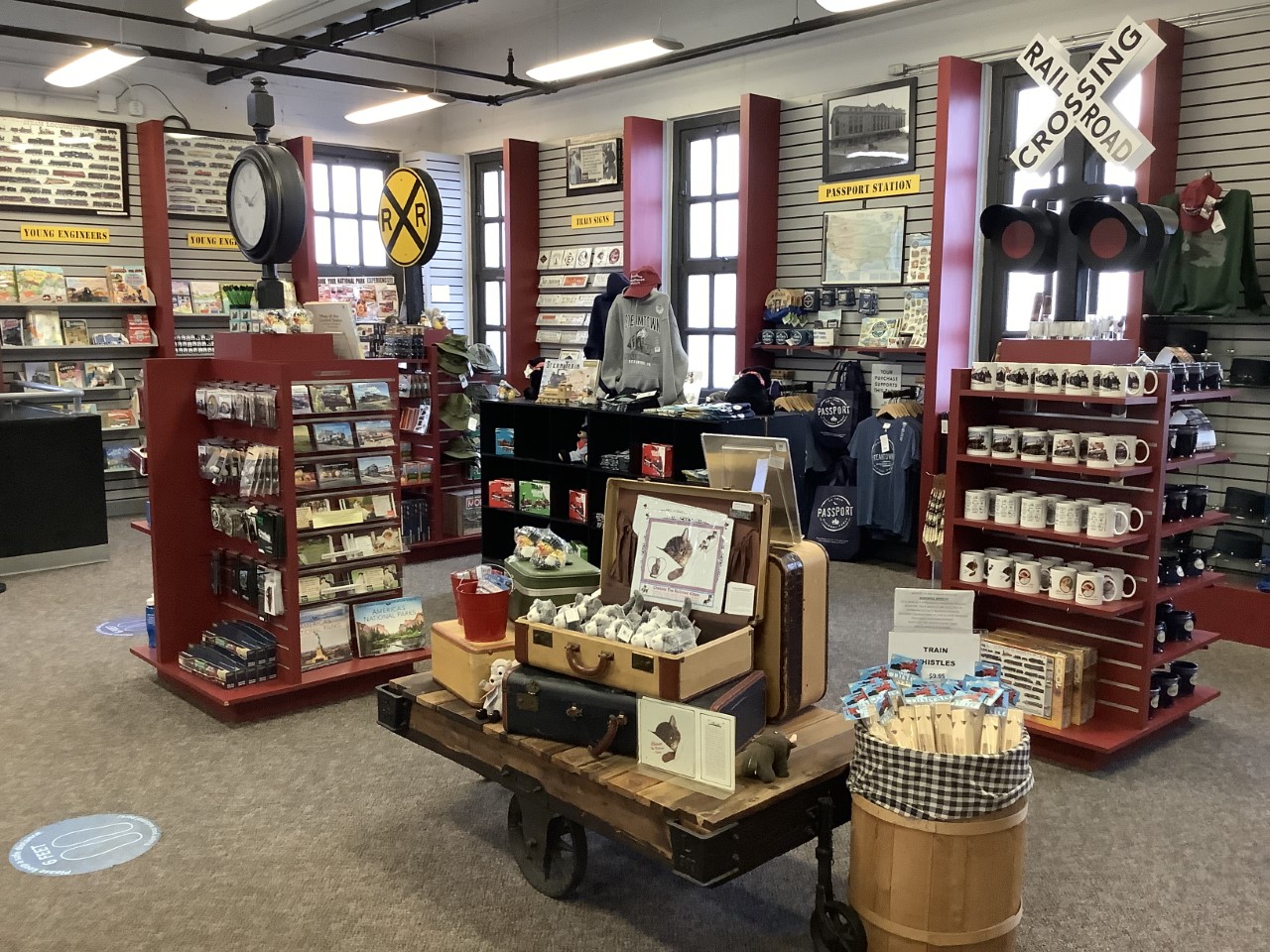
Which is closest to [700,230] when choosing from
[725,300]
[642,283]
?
[725,300]

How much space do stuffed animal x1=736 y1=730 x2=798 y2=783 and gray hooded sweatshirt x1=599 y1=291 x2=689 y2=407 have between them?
4.24m

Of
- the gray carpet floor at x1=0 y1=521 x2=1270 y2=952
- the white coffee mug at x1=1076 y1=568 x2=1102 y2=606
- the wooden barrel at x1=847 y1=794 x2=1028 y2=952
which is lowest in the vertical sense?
the gray carpet floor at x1=0 y1=521 x2=1270 y2=952

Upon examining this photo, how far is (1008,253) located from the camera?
14.5ft

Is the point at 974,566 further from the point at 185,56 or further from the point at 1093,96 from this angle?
the point at 185,56

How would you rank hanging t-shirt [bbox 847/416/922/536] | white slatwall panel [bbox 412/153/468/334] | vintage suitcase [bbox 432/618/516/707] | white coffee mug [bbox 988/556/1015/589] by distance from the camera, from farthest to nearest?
white slatwall panel [bbox 412/153/468/334]
hanging t-shirt [bbox 847/416/922/536]
white coffee mug [bbox 988/556/1015/589]
vintage suitcase [bbox 432/618/516/707]

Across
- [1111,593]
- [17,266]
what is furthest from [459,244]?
[1111,593]

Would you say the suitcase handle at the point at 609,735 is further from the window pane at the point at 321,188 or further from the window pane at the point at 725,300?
the window pane at the point at 321,188

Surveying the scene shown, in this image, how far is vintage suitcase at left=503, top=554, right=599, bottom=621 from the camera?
138 inches

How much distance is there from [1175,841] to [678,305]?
6.84 metres

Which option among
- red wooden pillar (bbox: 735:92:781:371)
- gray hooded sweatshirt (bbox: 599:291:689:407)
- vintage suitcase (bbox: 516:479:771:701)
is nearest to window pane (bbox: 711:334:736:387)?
red wooden pillar (bbox: 735:92:781:371)

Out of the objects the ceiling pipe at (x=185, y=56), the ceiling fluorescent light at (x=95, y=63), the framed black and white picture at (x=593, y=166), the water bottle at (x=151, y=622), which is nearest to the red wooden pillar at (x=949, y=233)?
the framed black and white picture at (x=593, y=166)

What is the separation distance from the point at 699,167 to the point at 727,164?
31cm

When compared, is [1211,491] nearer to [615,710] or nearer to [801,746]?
[801,746]

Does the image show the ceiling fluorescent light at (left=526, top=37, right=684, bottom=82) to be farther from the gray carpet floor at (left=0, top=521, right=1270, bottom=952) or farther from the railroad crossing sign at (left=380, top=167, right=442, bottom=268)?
the gray carpet floor at (left=0, top=521, right=1270, bottom=952)
